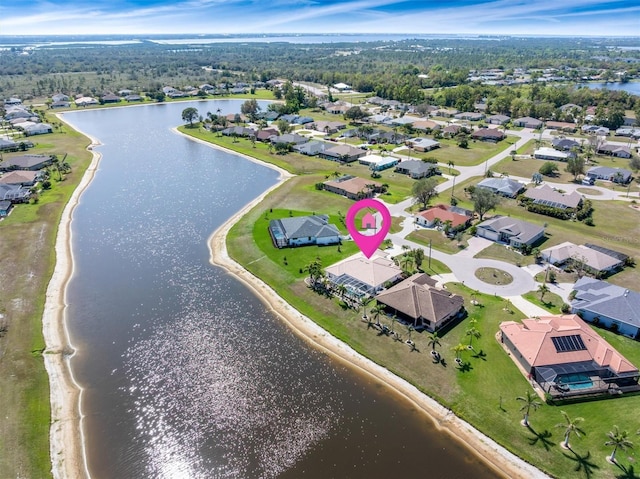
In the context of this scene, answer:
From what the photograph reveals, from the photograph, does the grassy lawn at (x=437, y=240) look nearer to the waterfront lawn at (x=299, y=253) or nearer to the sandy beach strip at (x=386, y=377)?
the waterfront lawn at (x=299, y=253)

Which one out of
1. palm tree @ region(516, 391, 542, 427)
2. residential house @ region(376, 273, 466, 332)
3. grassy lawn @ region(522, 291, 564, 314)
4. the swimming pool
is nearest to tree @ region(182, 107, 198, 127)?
residential house @ region(376, 273, 466, 332)

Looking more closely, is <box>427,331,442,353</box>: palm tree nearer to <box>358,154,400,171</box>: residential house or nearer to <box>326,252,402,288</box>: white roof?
<box>326,252,402,288</box>: white roof

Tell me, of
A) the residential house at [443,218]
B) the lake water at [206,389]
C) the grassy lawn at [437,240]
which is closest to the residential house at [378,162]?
the residential house at [443,218]

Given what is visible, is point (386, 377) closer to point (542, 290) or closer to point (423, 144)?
point (542, 290)

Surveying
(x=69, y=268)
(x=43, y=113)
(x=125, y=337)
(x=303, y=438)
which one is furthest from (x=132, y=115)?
(x=303, y=438)

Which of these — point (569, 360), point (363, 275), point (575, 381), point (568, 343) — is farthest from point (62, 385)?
point (568, 343)

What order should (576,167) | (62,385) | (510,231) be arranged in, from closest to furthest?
(62,385)
(510,231)
(576,167)
